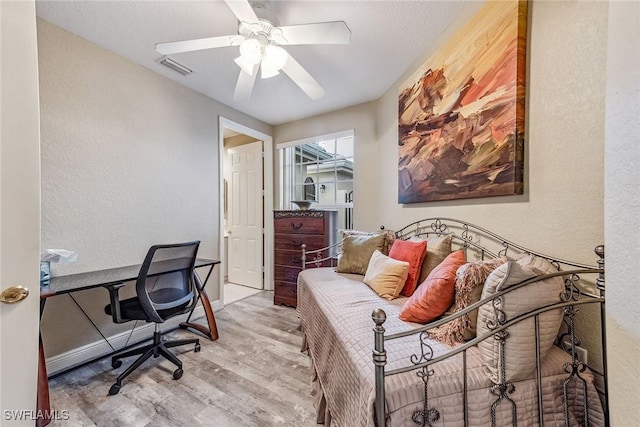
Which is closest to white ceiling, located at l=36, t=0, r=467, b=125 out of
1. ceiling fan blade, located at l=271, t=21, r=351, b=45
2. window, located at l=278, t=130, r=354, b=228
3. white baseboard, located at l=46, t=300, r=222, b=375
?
ceiling fan blade, located at l=271, t=21, r=351, b=45

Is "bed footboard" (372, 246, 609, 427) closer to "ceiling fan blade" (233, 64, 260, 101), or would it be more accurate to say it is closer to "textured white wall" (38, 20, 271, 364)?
"ceiling fan blade" (233, 64, 260, 101)

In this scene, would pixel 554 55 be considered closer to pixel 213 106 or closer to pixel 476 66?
pixel 476 66

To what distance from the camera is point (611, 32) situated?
0.68 meters

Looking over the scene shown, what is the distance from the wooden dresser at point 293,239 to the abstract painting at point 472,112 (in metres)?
1.12

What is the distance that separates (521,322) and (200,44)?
7.13ft

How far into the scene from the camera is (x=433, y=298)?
4.34ft

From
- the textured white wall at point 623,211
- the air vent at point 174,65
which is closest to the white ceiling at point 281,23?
the air vent at point 174,65

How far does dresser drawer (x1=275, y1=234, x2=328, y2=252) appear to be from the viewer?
303 cm

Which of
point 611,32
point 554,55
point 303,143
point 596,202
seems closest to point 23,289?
point 611,32

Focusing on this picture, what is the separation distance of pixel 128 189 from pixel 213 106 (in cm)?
141

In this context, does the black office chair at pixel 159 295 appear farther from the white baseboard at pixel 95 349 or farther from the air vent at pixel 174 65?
the air vent at pixel 174 65

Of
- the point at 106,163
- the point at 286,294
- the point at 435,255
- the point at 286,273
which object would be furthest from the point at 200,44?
the point at 286,294

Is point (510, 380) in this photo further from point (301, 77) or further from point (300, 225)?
point (300, 225)

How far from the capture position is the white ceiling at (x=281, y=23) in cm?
168
